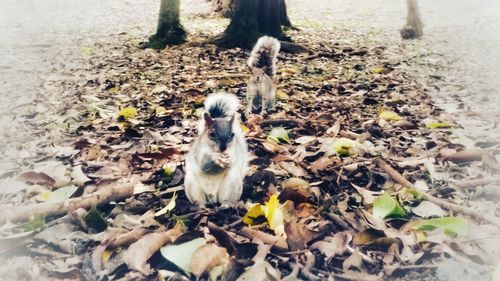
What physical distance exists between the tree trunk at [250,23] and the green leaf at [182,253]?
19.3ft

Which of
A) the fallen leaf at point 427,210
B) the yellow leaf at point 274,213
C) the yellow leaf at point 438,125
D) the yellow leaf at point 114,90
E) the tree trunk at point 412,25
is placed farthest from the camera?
the tree trunk at point 412,25

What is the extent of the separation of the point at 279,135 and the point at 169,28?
17.7 ft

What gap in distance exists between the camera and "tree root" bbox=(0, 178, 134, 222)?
3031mm

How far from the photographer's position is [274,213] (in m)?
2.89

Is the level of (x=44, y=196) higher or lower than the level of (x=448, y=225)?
lower

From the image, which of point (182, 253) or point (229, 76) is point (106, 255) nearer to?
point (182, 253)

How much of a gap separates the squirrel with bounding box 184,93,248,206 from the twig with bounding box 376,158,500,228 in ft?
3.74

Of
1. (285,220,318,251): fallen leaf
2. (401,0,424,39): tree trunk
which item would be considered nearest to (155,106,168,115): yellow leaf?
(285,220,318,251): fallen leaf

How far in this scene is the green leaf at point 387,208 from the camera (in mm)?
2928

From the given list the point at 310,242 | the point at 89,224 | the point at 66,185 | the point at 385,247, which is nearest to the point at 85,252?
the point at 89,224

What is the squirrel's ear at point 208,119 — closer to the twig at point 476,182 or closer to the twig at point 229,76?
the twig at point 476,182

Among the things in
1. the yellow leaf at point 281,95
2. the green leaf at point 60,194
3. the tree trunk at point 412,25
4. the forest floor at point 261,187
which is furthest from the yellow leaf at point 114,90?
the tree trunk at point 412,25

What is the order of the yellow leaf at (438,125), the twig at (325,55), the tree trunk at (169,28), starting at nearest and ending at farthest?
the yellow leaf at (438,125)
the twig at (325,55)
the tree trunk at (169,28)

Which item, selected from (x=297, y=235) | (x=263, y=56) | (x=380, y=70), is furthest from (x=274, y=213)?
(x=380, y=70)
